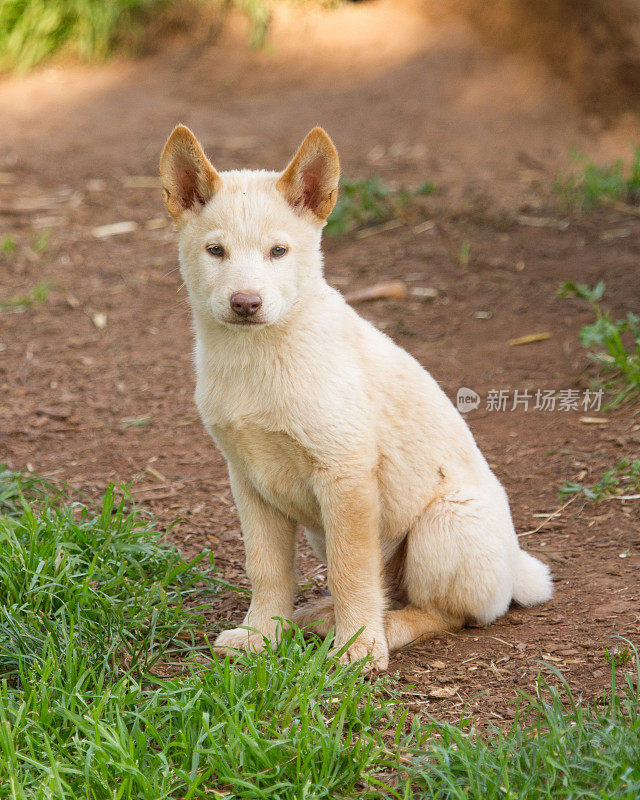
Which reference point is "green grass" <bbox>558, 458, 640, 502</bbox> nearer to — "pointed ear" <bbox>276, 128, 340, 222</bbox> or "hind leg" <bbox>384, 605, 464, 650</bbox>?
"hind leg" <bbox>384, 605, 464, 650</bbox>

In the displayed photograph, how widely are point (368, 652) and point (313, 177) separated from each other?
5.55 feet

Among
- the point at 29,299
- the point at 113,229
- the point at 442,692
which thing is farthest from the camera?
the point at 113,229

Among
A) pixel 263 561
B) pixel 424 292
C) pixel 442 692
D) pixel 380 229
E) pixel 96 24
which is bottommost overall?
pixel 442 692

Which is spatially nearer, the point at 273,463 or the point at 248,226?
the point at 248,226

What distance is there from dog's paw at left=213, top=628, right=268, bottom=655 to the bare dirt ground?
0.34 m

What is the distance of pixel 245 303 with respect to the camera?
2.98m

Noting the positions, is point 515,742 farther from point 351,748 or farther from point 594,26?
point 594,26

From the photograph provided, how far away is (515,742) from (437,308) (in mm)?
4376

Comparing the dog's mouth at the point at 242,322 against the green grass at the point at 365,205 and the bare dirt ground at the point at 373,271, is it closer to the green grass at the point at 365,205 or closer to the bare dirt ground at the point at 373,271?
the bare dirt ground at the point at 373,271

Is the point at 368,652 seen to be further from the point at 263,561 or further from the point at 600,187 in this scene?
the point at 600,187

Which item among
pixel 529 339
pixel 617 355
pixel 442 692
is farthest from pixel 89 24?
pixel 442 692

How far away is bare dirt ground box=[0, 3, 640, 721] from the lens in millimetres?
3961

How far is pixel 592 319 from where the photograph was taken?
20.0ft

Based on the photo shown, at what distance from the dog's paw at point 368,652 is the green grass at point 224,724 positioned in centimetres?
6
